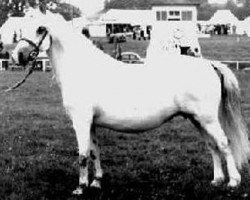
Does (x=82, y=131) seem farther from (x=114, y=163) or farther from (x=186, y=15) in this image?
(x=186, y=15)

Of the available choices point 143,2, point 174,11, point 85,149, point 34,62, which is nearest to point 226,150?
point 85,149

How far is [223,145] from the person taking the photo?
346 inches

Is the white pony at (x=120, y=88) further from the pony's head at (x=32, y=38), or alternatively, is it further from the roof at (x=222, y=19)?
the roof at (x=222, y=19)

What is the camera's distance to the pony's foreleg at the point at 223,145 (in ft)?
28.6

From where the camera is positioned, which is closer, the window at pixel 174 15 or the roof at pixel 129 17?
the window at pixel 174 15

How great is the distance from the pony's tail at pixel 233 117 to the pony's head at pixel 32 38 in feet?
8.93

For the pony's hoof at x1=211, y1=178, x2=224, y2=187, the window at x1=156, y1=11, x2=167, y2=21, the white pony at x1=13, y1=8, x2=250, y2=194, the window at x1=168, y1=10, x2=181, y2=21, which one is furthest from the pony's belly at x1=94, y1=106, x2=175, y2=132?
the window at x1=156, y1=11, x2=167, y2=21

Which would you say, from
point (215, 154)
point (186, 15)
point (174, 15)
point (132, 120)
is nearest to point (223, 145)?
point (215, 154)

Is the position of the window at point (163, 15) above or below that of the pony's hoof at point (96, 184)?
above

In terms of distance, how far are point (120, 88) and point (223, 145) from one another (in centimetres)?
180

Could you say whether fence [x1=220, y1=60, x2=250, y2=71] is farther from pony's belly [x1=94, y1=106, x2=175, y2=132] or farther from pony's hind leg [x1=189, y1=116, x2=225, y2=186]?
pony's belly [x1=94, y1=106, x2=175, y2=132]

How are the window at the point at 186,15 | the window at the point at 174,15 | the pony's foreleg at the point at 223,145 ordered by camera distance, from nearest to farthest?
the pony's foreleg at the point at 223,145
the window at the point at 174,15
the window at the point at 186,15

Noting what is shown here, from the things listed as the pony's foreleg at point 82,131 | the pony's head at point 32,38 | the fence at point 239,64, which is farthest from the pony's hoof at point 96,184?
the fence at point 239,64

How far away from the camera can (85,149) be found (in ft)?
27.7
